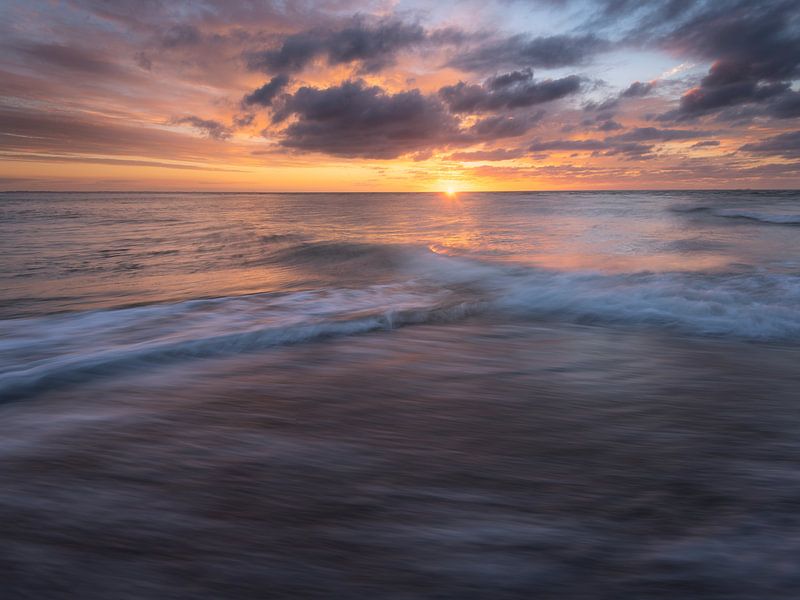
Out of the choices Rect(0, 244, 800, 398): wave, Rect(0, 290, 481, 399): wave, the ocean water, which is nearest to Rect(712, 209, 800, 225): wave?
Rect(0, 244, 800, 398): wave

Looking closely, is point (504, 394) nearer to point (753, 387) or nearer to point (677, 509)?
point (677, 509)

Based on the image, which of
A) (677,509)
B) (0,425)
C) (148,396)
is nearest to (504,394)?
(677,509)

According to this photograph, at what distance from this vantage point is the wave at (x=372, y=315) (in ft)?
11.9

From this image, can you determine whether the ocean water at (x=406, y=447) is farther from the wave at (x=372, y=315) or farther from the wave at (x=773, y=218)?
the wave at (x=773, y=218)

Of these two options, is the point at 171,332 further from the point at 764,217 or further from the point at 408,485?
the point at 764,217

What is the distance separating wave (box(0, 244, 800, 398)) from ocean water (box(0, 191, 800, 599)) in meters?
0.04

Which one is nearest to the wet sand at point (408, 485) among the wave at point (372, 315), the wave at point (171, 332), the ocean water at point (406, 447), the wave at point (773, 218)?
the ocean water at point (406, 447)

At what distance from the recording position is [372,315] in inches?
192

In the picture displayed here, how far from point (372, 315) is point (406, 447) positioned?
2.76 m

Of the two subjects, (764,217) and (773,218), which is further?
(764,217)

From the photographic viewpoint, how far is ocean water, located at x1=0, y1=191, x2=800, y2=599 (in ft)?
4.64

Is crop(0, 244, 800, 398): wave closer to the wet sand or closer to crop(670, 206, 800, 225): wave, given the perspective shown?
Answer: the wet sand

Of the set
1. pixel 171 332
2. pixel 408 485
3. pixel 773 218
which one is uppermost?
pixel 773 218

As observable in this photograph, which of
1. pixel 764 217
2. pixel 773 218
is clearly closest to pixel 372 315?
pixel 773 218
